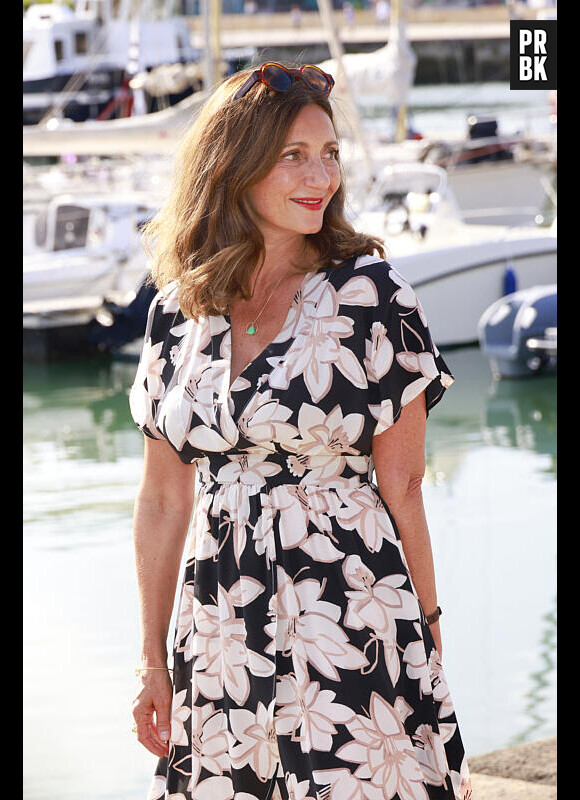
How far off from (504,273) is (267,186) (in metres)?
12.6

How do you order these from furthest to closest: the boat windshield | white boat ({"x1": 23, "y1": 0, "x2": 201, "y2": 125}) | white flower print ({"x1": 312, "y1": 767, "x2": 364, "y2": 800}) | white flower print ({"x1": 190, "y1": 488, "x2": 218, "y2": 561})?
white boat ({"x1": 23, "y1": 0, "x2": 201, "y2": 125}) < the boat windshield < white flower print ({"x1": 190, "y1": 488, "x2": 218, "y2": 561}) < white flower print ({"x1": 312, "y1": 767, "x2": 364, "y2": 800})

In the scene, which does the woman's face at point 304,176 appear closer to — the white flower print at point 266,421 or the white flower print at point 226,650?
the white flower print at point 266,421

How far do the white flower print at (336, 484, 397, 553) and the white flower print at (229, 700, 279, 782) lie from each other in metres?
0.29

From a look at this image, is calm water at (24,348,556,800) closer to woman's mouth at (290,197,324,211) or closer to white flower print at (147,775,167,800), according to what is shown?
white flower print at (147,775,167,800)

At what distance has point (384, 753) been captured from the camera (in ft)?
6.35

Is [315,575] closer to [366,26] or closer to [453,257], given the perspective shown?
[453,257]

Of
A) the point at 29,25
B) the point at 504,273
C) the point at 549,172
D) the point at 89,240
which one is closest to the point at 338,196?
the point at 504,273

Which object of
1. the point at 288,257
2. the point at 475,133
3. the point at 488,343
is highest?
the point at 288,257

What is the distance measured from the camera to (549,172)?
1995 cm

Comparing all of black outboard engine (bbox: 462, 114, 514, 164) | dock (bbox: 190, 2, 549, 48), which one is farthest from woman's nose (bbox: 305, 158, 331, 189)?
dock (bbox: 190, 2, 549, 48)

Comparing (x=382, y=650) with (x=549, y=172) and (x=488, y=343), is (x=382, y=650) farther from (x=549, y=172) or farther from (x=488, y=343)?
(x=549, y=172)

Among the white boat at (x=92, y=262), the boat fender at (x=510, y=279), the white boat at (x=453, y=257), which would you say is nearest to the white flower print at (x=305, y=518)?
the white boat at (x=453, y=257)

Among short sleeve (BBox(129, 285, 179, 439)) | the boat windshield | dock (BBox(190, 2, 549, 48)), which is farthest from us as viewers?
dock (BBox(190, 2, 549, 48))

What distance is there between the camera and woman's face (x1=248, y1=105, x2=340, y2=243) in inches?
80.4
